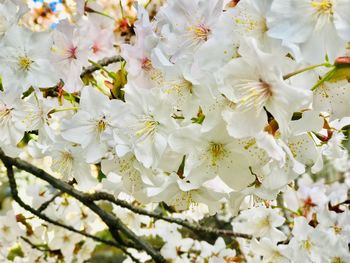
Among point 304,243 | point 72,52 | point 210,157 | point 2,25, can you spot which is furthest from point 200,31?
point 304,243

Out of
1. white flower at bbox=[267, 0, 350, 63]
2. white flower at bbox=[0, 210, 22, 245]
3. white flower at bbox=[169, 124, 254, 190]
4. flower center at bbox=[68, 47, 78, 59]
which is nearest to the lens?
white flower at bbox=[267, 0, 350, 63]

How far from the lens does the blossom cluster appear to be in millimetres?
745

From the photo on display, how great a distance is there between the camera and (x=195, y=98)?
0.89 metres

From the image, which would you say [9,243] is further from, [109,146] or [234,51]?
[234,51]

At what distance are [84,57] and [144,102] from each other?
0.25m

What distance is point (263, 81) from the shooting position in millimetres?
764

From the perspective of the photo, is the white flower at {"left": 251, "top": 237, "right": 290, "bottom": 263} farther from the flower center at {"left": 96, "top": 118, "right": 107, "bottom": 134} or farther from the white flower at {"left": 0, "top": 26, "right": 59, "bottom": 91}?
the white flower at {"left": 0, "top": 26, "right": 59, "bottom": 91}

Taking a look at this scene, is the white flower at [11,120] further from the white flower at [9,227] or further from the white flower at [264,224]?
the white flower at [9,227]

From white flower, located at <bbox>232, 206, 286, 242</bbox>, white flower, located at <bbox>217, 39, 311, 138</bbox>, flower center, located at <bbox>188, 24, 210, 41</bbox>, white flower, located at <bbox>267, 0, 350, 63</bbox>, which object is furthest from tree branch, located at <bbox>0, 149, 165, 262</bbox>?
white flower, located at <bbox>267, 0, 350, 63</bbox>

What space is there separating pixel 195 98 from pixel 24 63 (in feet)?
1.31

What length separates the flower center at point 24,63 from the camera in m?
1.06

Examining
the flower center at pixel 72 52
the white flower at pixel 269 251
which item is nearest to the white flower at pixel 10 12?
the flower center at pixel 72 52

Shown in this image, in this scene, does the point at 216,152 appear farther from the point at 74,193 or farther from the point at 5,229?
the point at 5,229

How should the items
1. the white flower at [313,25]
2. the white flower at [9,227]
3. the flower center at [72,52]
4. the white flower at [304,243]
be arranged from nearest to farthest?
the white flower at [313,25], the flower center at [72,52], the white flower at [304,243], the white flower at [9,227]
